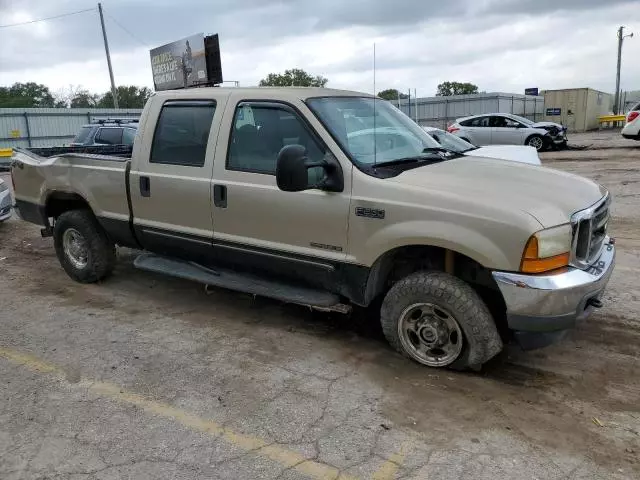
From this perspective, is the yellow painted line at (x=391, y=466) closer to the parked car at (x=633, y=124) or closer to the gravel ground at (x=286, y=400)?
the gravel ground at (x=286, y=400)

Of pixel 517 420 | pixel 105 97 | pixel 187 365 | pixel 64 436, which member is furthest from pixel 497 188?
pixel 105 97

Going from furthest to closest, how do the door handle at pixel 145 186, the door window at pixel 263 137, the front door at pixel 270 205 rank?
1. the door handle at pixel 145 186
2. the door window at pixel 263 137
3. the front door at pixel 270 205

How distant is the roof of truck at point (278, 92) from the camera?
4359 mm

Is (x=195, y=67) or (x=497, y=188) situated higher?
(x=195, y=67)

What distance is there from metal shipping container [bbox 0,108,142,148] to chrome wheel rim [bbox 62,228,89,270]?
2062 centimetres

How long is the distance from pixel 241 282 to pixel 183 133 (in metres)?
1.41

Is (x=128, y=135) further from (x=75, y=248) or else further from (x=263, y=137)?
(x=263, y=137)

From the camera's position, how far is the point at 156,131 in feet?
16.7

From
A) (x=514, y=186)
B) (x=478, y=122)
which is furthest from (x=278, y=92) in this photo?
(x=478, y=122)

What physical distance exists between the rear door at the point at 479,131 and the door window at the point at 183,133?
1799 cm

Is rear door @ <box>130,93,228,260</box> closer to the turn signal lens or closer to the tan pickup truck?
the tan pickup truck

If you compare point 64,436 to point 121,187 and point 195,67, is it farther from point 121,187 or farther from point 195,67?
point 195,67

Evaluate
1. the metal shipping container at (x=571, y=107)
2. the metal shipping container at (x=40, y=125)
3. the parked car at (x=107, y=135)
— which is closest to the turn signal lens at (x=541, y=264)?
the parked car at (x=107, y=135)

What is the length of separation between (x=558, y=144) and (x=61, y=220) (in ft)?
65.8
